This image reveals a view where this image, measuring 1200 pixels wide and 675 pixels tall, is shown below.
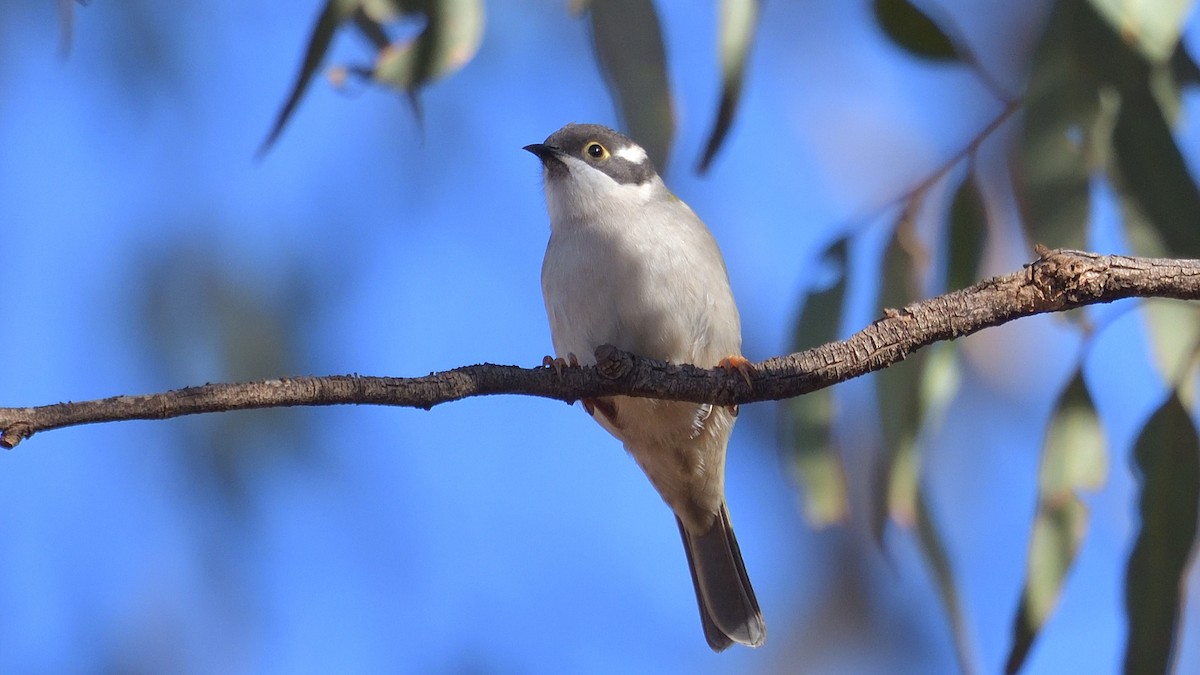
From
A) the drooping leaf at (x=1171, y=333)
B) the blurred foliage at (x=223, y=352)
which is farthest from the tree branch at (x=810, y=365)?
the blurred foliage at (x=223, y=352)

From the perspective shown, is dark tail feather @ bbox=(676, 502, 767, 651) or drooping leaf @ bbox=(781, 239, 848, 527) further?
dark tail feather @ bbox=(676, 502, 767, 651)

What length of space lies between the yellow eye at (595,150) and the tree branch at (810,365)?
146 cm

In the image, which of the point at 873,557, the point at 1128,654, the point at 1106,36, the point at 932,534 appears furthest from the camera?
the point at 873,557

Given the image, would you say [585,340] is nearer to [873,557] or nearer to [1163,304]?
[1163,304]

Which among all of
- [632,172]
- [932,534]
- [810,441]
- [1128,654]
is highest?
[632,172]

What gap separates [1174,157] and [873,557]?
14.6 ft

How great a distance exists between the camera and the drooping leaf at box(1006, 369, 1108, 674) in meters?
3.23

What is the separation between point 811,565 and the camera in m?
7.60

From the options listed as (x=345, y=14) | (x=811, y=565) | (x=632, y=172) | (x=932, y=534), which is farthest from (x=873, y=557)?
(x=345, y=14)

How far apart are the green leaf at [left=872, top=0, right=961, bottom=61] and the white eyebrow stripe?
0.84 meters

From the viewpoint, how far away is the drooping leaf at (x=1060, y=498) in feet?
10.6

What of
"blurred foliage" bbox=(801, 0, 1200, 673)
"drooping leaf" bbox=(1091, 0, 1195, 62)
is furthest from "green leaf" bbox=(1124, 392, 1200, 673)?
"drooping leaf" bbox=(1091, 0, 1195, 62)

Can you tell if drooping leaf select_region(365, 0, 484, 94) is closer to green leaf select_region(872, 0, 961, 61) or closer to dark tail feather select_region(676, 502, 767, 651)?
green leaf select_region(872, 0, 961, 61)

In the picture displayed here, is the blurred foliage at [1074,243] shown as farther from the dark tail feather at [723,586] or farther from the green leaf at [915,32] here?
the dark tail feather at [723,586]
